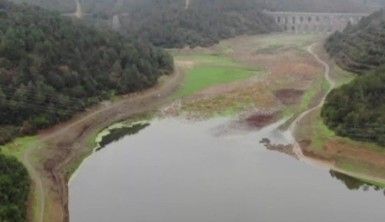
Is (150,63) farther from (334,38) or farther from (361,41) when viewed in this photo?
(334,38)

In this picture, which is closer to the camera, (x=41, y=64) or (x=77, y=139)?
(x=77, y=139)

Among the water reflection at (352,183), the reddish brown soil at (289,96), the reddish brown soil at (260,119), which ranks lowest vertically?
the reddish brown soil at (289,96)

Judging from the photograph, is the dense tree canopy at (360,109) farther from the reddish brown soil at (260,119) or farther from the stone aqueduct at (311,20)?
the stone aqueduct at (311,20)

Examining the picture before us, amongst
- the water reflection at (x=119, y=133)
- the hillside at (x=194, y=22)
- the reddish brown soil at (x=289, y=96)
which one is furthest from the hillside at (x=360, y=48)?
the water reflection at (x=119, y=133)

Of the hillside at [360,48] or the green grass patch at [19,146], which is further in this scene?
the hillside at [360,48]

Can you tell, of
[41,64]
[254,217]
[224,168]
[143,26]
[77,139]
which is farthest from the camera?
[143,26]

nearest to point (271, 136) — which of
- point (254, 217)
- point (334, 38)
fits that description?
point (254, 217)

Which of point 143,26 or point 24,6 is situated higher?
point 24,6
